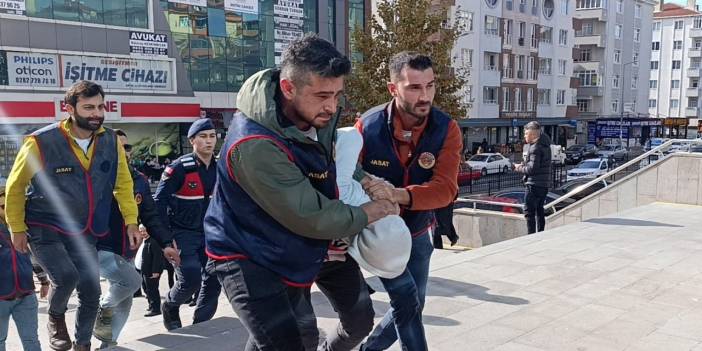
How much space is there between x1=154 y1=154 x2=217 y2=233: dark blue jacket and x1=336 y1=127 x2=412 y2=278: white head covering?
295 centimetres

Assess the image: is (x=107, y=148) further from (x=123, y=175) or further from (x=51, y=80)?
(x=51, y=80)

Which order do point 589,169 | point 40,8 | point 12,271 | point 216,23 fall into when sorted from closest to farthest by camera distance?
1. point 12,271
2. point 40,8
3. point 216,23
4. point 589,169

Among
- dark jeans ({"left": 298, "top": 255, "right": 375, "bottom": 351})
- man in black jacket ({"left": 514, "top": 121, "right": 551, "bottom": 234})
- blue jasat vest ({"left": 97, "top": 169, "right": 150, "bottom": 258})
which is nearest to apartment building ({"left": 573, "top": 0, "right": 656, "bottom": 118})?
man in black jacket ({"left": 514, "top": 121, "right": 551, "bottom": 234})

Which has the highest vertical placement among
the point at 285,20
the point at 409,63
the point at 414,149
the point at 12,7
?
the point at 285,20

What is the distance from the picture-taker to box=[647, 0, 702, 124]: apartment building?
78.9 metres

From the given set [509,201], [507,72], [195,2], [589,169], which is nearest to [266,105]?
[509,201]

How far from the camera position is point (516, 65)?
A: 4838 centimetres

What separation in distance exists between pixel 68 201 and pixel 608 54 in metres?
63.9

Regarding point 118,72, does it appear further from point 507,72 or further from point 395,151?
point 507,72

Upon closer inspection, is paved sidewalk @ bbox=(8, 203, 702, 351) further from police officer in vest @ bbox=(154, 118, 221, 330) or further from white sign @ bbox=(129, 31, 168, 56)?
white sign @ bbox=(129, 31, 168, 56)

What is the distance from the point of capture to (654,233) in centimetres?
917

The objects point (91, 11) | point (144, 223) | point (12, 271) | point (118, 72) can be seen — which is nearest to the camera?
point (12, 271)

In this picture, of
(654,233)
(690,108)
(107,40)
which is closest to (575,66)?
(690,108)

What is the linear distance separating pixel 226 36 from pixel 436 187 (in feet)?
94.2
